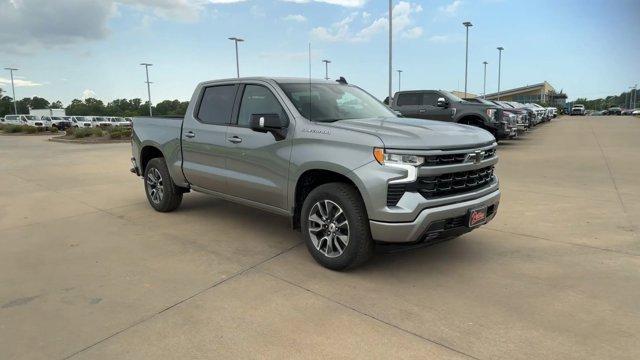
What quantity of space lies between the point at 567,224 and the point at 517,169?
5002mm

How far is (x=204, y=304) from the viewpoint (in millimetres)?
3729

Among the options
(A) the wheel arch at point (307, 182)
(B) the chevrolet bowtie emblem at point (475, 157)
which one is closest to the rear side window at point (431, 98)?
(B) the chevrolet bowtie emblem at point (475, 157)

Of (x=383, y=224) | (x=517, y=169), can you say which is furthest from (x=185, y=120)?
(x=517, y=169)

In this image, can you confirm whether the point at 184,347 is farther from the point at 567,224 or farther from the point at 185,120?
the point at 567,224

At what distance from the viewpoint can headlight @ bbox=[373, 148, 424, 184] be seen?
3814 millimetres

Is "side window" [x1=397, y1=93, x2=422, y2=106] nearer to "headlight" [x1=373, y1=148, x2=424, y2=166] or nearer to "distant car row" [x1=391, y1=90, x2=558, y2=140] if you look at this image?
"distant car row" [x1=391, y1=90, x2=558, y2=140]

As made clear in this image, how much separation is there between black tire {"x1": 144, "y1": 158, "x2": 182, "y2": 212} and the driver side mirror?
2282 millimetres

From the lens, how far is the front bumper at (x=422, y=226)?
150 inches

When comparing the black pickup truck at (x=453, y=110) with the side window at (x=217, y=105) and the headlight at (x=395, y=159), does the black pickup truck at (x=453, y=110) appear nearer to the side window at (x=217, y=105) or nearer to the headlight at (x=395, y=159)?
the side window at (x=217, y=105)

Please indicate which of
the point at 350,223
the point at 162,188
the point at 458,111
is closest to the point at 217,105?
the point at 162,188

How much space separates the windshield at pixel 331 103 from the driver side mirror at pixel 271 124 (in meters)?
0.25

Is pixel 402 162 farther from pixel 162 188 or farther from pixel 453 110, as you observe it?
pixel 453 110

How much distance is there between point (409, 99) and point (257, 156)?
12.2 meters

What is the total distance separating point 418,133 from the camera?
13.2 feet
